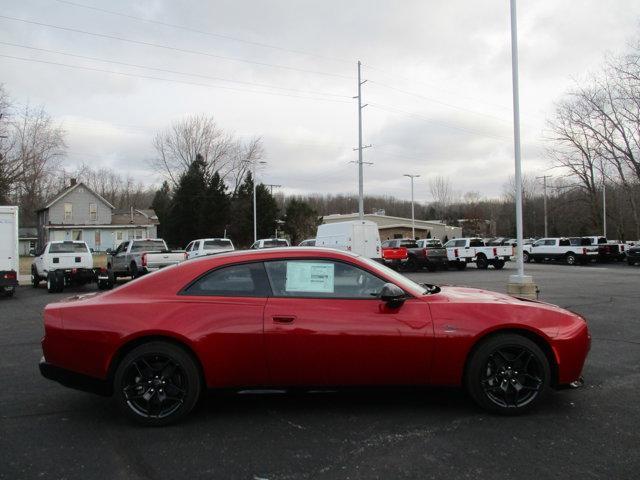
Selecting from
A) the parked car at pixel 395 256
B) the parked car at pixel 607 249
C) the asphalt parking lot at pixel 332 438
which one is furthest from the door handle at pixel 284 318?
the parked car at pixel 607 249

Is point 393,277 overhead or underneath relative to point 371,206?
underneath

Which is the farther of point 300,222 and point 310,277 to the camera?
point 300,222

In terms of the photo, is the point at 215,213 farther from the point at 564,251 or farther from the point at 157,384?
the point at 157,384

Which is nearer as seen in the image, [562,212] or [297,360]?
[297,360]

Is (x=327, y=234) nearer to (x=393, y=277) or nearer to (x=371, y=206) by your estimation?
(x=393, y=277)

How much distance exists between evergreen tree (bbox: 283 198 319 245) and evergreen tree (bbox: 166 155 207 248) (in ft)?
32.7

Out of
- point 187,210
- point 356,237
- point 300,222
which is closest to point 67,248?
point 356,237

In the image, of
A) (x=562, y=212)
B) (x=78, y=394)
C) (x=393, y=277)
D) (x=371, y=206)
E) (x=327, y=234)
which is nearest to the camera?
(x=393, y=277)

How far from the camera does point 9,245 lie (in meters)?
16.3

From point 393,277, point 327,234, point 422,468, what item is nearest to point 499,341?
point 393,277

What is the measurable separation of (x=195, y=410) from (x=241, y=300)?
1118 mm

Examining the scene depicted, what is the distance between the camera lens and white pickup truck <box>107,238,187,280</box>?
18.9 m

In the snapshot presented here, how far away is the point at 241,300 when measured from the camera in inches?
178

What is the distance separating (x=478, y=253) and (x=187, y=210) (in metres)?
36.3
